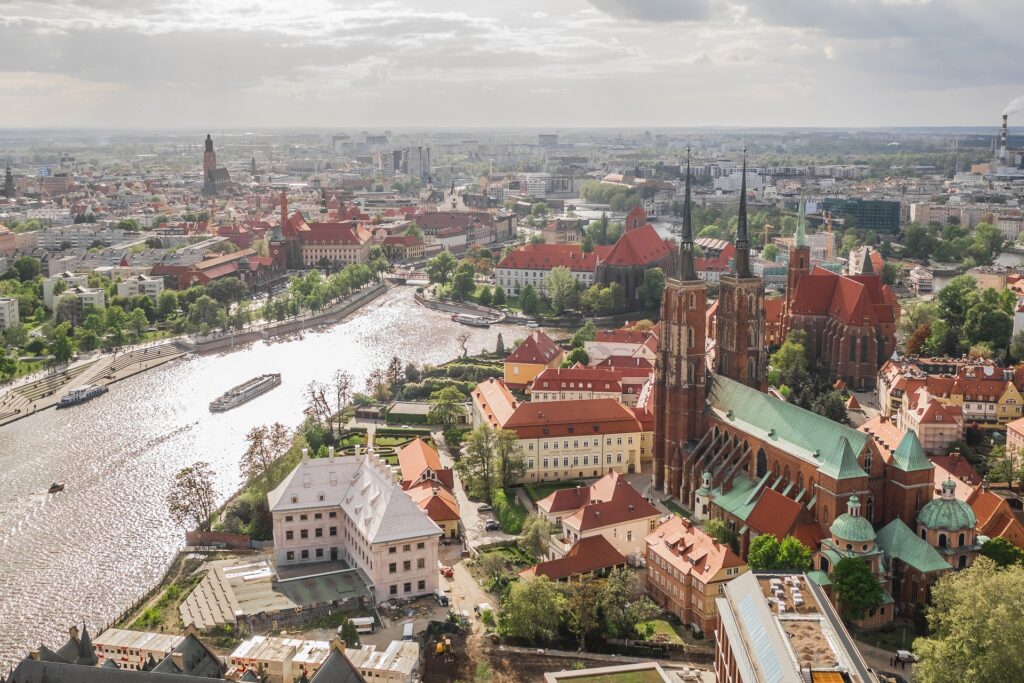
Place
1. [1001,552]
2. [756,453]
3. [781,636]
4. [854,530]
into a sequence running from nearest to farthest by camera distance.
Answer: [781,636] → [854,530] → [1001,552] → [756,453]

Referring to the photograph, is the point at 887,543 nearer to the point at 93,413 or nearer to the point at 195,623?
the point at 195,623

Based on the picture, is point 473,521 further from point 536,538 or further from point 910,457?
point 910,457

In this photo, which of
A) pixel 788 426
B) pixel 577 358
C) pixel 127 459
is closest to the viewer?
pixel 788 426

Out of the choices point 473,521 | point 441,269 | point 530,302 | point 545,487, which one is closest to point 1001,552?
point 545,487

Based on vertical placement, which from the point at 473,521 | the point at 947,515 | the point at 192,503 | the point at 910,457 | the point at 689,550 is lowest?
the point at 473,521

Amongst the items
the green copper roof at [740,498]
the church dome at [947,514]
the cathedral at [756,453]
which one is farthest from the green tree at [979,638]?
the green copper roof at [740,498]

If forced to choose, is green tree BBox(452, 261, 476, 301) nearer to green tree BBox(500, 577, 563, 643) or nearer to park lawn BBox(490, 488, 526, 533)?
park lawn BBox(490, 488, 526, 533)

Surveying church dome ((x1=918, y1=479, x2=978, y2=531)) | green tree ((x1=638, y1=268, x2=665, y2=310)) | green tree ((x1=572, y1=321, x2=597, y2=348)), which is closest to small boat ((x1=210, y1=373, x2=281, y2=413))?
green tree ((x1=572, y1=321, x2=597, y2=348))

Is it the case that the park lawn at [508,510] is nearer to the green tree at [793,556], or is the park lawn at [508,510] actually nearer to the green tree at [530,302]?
the green tree at [793,556]
